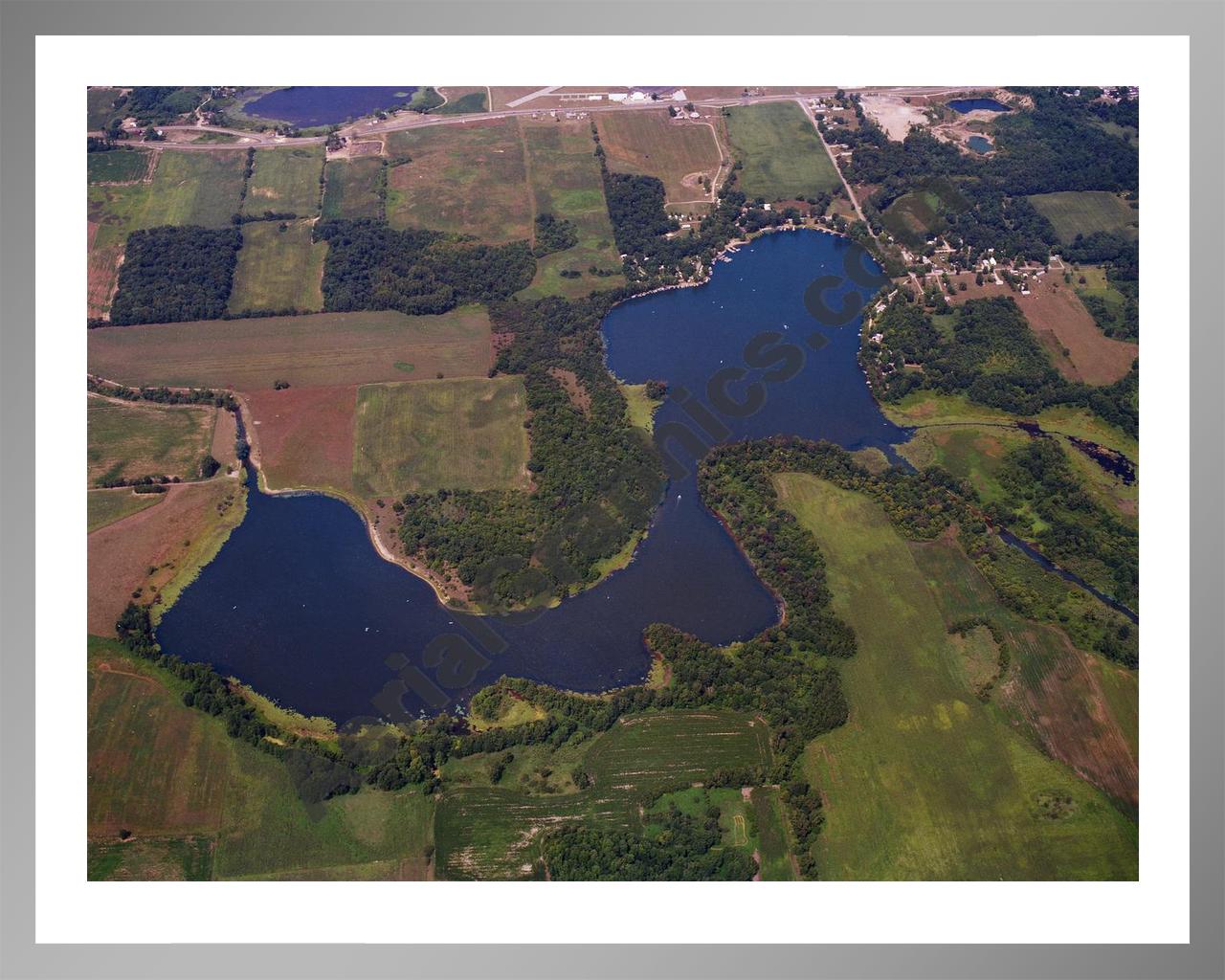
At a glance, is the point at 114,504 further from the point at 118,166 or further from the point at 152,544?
the point at 118,166

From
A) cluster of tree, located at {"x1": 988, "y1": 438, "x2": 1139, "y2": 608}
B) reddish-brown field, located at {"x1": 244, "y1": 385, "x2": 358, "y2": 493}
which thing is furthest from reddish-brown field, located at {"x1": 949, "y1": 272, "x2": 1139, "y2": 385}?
reddish-brown field, located at {"x1": 244, "y1": 385, "x2": 358, "y2": 493}

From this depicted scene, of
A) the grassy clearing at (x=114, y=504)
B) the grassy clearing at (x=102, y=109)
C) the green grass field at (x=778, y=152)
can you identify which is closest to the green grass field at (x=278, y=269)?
the grassy clearing at (x=102, y=109)

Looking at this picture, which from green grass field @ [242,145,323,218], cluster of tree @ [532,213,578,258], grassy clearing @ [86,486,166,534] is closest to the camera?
grassy clearing @ [86,486,166,534]

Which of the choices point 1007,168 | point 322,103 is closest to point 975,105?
point 1007,168

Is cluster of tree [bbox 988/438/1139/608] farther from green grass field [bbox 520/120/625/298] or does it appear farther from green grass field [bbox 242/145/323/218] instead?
green grass field [bbox 242/145/323/218]

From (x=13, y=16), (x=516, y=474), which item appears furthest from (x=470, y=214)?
(x=13, y=16)
